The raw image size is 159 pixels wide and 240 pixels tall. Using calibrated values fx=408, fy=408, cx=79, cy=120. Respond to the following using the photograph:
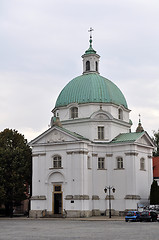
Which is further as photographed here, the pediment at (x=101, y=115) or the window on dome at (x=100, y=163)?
the pediment at (x=101, y=115)

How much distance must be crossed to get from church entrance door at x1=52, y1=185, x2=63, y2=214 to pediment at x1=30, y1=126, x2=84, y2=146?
6302mm

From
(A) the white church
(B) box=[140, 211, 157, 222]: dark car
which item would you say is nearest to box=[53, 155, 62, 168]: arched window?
(A) the white church

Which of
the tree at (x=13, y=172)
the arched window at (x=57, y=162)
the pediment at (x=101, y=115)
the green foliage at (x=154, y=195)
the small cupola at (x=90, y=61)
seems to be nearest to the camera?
the green foliage at (x=154, y=195)

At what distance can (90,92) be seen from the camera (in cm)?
5928

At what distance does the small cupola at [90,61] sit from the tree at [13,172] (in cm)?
1558

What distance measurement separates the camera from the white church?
53.6m

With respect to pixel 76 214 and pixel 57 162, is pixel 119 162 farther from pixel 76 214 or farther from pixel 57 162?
pixel 76 214

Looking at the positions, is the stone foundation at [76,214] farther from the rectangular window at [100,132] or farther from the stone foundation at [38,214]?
the rectangular window at [100,132]

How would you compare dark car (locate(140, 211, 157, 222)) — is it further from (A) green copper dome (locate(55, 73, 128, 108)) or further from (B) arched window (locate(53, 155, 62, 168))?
(A) green copper dome (locate(55, 73, 128, 108))

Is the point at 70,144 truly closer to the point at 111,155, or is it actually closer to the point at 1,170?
the point at 111,155

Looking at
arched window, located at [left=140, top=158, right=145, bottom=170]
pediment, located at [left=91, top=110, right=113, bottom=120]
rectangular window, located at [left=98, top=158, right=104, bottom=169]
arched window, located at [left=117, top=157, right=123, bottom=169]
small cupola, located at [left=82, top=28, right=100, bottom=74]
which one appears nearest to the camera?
arched window, located at [left=117, top=157, right=123, bottom=169]

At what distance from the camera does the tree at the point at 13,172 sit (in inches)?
2221

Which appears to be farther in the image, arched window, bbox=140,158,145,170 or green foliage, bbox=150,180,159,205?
arched window, bbox=140,158,145,170

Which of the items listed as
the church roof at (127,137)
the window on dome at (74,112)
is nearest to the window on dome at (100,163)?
the church roof at (127,137)
